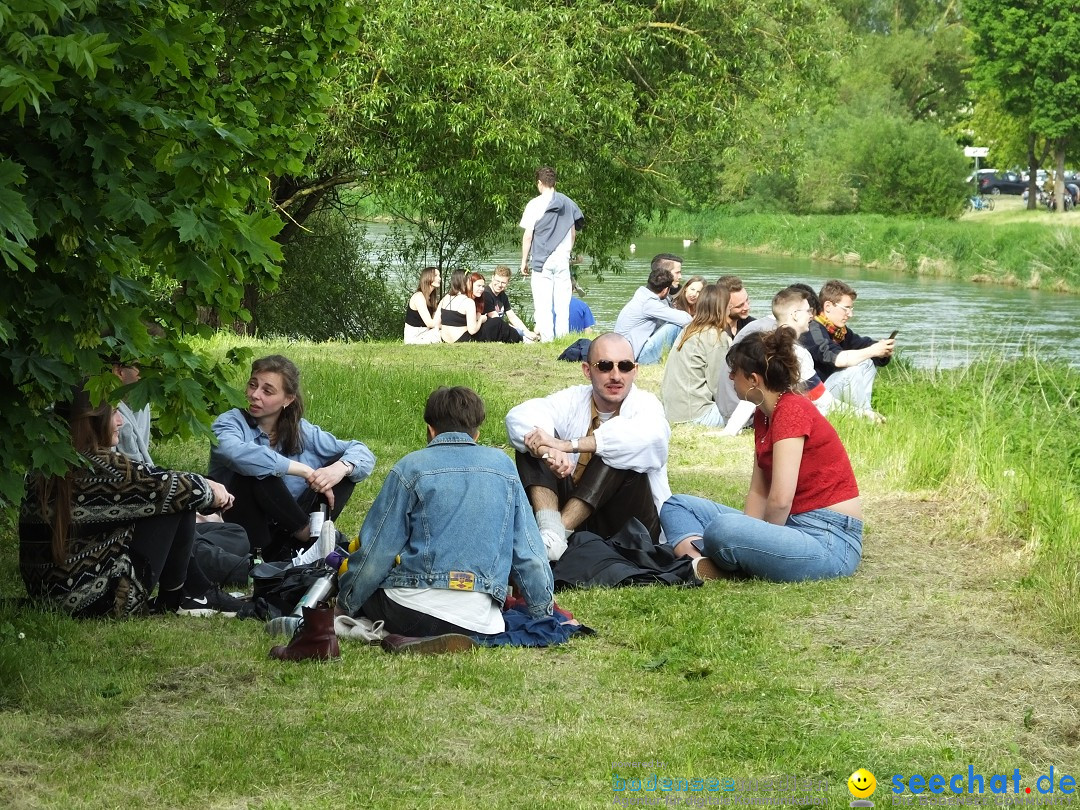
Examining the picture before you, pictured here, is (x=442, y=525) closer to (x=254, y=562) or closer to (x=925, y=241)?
(x=254, y=562)

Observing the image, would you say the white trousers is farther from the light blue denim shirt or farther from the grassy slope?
the grassy slope

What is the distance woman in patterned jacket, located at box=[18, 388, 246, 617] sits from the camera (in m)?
5.31

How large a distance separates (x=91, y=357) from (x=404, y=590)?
1.77 m

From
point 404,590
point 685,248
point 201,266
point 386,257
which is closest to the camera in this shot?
point 201,266

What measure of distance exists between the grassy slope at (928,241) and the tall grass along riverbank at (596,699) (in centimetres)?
2528

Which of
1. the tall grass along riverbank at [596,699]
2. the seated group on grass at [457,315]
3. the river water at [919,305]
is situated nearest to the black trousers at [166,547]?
the tall grass along riverbank at [596,699]

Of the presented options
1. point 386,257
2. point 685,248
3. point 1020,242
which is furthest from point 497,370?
point 685,248

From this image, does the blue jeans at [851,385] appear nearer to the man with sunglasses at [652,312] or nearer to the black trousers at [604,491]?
the man with sunglasses at [652,312]

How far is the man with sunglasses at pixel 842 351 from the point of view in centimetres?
1151

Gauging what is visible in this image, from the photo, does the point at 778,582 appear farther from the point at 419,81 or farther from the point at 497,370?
the point at 419,81

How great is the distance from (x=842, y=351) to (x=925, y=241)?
3252 centimetres

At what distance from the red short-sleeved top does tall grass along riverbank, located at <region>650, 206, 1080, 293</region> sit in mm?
24620

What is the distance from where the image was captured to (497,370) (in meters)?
14.2

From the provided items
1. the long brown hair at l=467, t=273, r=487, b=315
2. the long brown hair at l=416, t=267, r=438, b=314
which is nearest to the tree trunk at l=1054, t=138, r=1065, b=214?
the long brown hair at l=467, t=273, r=487, b=315
